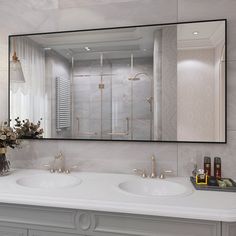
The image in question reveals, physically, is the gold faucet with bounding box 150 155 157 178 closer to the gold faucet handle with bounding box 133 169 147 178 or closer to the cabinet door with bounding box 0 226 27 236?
the gold faucet handle with bounding box 133 169 147 178

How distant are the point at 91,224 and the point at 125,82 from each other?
1.04m

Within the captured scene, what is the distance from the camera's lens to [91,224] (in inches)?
53.3

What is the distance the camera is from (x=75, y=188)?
151 cm

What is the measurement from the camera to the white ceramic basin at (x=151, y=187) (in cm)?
166

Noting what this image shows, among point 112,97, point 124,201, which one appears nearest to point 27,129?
point 112,97

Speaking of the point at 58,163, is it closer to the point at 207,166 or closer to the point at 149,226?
the point at 149,226

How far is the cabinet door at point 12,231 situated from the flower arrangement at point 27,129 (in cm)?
81

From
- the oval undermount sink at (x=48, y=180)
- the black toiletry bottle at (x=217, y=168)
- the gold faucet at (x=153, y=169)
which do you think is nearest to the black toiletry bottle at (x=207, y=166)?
the black toiletry bottle at (x=217, y=168)

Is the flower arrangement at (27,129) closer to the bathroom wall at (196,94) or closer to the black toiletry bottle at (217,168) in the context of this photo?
the bathroom wall at (196,94)

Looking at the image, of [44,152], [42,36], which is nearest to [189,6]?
[42,36]

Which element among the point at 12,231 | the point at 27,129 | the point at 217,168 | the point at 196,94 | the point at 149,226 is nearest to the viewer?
the point at 149,226

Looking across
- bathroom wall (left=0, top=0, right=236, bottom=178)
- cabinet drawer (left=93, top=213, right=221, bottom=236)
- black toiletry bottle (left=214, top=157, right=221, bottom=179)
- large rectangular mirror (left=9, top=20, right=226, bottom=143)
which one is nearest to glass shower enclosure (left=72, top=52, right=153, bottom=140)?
large rectangular mirror (left=9, top=20, right=226, bottom=143)

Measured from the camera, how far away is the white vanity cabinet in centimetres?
124

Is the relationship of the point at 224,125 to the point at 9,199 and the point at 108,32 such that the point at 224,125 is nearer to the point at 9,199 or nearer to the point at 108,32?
the point at 108,32
